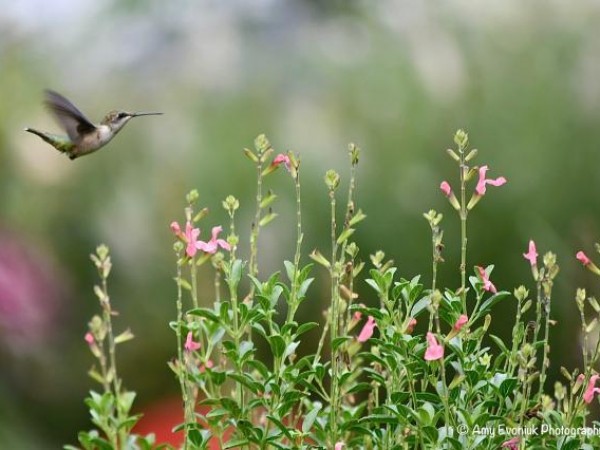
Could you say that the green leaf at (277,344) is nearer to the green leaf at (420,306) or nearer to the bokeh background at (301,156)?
the green leaf at (420,306)

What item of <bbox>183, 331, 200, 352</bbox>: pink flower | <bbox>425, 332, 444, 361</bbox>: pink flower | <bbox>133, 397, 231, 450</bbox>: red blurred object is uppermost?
<bbox>133, 397, 231, 450</bbox>: red blurred object

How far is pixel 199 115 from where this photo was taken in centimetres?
588

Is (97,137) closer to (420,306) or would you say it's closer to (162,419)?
(420,306)

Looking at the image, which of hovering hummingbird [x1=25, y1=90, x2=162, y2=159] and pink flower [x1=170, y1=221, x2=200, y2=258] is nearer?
pink flower [x1=170, y1=221, x2=200, y2=258]

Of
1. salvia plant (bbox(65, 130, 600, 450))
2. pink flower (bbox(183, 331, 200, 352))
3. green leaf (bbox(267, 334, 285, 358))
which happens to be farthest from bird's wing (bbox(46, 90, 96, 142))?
green leaf (bbox(267, 334, 285, 358))

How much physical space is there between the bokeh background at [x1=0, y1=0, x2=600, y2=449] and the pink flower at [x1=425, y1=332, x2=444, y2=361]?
2.94 metres

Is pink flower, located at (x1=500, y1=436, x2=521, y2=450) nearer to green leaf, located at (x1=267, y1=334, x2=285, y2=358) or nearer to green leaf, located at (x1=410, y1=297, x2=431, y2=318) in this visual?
green leaf, located at (x1=410, y1=297, x2=431, y2=318)

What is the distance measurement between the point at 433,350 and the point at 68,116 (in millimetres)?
1101

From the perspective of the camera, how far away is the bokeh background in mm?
5055

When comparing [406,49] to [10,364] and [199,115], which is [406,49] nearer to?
[199,115]

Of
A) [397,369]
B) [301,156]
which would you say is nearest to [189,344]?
[397,369]

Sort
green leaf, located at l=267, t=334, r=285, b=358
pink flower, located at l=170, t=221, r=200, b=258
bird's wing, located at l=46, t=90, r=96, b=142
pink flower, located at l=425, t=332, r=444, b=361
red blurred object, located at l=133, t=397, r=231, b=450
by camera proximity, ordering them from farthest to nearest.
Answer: red blurred object, located at l=133, t=397, r=231, b=450, bird's wing, located at l=46, t=90, r=96, b=142, pink flower, located at l=170, t=221, r=200, b=258, green leaf, located at l=267, t=334, r=285, b=358, pink flower, located at l=425, t=332, r=444, b=361

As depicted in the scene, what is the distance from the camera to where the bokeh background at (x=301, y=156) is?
505cm

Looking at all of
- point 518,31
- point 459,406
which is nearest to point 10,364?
point 518,31
